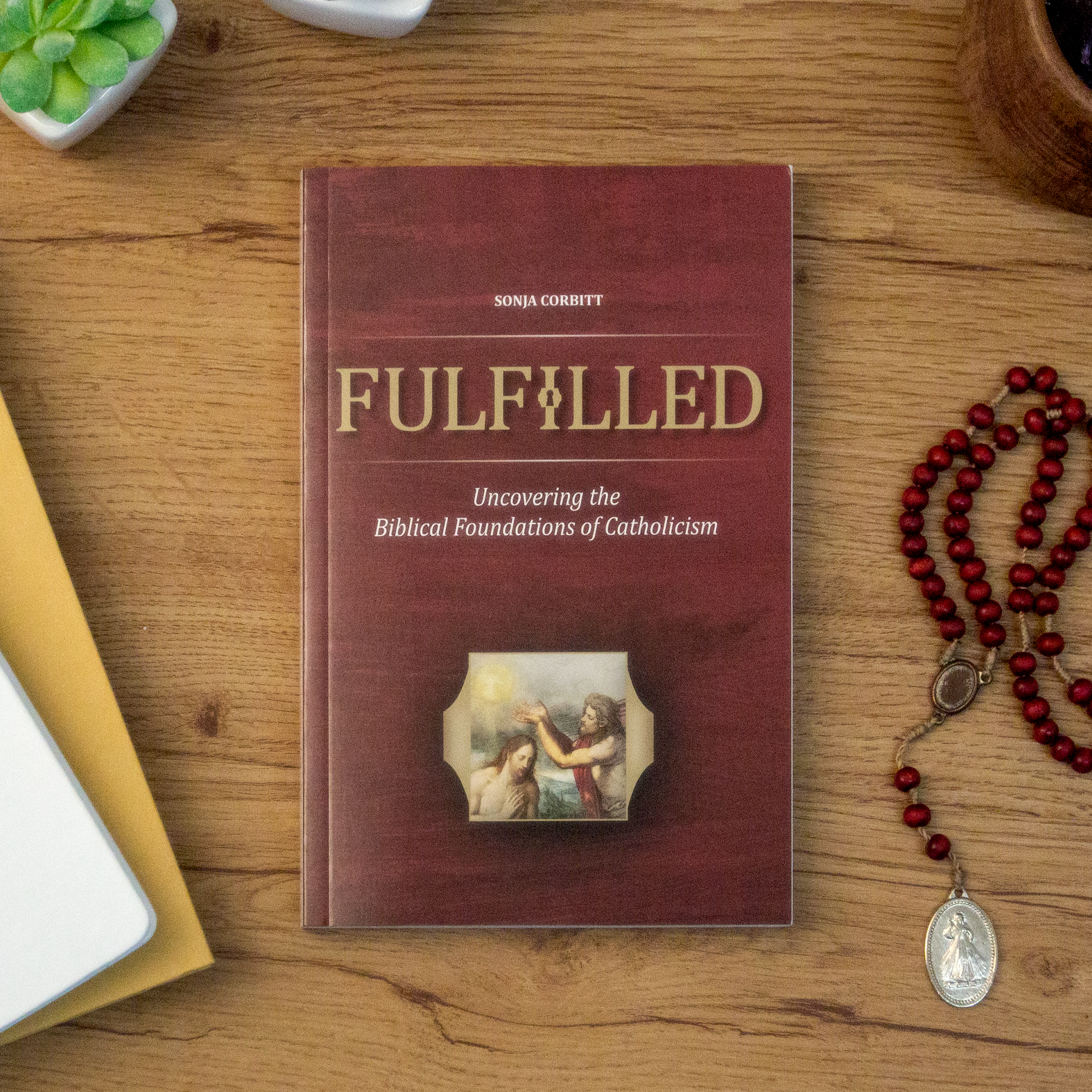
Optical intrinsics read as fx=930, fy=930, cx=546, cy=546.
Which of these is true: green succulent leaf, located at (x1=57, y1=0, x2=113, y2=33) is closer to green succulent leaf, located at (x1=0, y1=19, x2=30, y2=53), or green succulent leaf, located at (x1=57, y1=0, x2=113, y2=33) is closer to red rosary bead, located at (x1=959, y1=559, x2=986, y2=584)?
green succulent leaf, located at (x1=0, y1=19, x2=30, y2=53)

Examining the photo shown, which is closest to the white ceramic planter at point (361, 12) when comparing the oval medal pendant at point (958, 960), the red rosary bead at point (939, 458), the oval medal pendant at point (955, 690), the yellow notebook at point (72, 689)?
the yellow notebook at point (72, 689)

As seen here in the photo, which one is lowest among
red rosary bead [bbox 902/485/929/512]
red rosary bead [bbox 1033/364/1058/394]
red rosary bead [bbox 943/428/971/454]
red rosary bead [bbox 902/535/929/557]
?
red rosary bead [bbox 902/535/929/557]

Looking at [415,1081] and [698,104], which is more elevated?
[698,104]

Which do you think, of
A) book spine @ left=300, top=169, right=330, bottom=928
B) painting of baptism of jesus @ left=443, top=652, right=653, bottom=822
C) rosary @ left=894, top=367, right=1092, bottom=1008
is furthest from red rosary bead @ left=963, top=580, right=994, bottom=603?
book spine @ left=300, top=169, right=330, bottom=928

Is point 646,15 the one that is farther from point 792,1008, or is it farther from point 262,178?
point 792,1008

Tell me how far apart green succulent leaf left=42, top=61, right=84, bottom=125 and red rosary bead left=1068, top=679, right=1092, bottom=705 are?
66 cm

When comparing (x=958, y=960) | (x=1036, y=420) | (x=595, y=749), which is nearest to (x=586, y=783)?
(x=595, y=749)

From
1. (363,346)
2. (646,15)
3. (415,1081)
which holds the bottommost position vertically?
(415,1081)

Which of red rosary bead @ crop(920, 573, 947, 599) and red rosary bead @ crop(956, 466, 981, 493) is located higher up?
red rosary bead @ crop(956, 466, 981, 493)

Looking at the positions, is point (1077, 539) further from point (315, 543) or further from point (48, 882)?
point (48, 882)

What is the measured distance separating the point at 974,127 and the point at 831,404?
18 centimetres

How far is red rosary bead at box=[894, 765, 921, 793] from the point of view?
54 cm

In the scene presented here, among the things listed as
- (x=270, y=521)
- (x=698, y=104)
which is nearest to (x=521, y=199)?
(x=698, y=104)

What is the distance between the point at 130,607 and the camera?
558 mm
